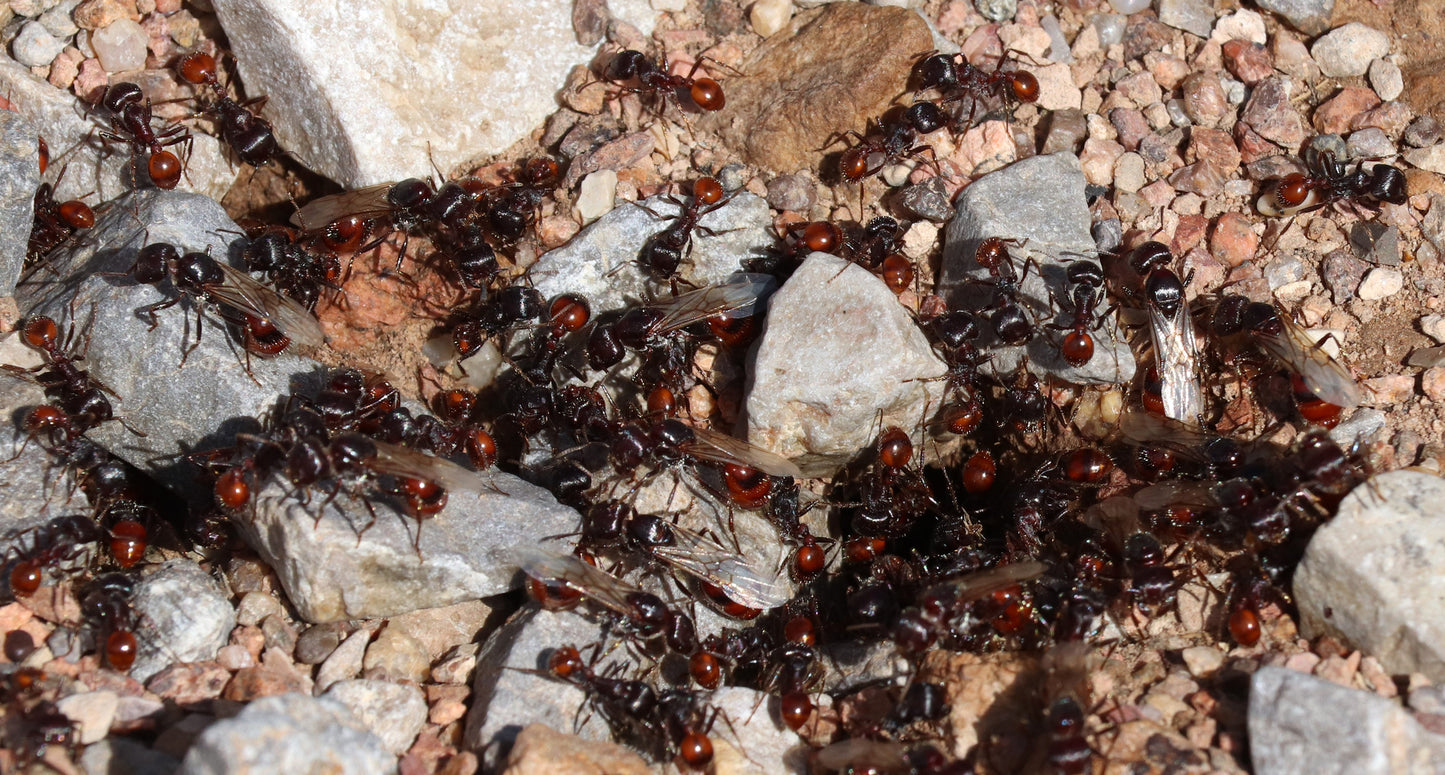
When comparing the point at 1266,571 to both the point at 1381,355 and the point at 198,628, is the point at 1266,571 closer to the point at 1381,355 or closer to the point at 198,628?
the point at 1381,355

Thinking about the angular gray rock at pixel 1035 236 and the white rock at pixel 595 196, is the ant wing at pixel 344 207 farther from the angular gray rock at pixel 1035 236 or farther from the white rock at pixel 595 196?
the angular gray rock at pixel 1035 236

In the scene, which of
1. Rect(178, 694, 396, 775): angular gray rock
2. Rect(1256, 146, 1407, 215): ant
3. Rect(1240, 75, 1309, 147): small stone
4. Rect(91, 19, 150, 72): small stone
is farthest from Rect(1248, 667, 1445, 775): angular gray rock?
Rect(91, 19, 150, 72): small stone

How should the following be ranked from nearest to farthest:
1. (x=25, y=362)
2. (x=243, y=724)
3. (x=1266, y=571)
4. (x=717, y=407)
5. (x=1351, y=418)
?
(x=243, y=724), (x=1266, y=571), (x=1351, y=418), (x=25, y=362), (x=717, y=407)

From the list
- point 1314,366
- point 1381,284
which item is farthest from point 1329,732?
point 1381,284

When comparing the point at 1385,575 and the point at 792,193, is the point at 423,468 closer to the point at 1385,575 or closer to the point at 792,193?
the point at 792,193

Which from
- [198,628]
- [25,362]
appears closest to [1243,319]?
[198,628]
